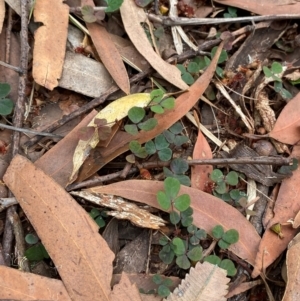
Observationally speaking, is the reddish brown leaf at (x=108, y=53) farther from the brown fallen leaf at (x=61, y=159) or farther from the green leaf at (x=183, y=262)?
the green leaf at (x=183, y=262)

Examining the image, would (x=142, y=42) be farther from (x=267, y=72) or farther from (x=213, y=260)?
(x=213, y=260)

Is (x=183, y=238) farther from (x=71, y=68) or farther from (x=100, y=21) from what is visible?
(x=100, y=21)

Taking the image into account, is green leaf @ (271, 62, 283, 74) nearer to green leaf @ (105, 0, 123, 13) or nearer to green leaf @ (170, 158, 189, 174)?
green leaf @ (170, 158, 189, 174)

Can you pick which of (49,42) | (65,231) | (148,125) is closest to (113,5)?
(49,42)

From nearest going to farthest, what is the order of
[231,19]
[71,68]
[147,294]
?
[147,294]
[71,68]
[231,19]

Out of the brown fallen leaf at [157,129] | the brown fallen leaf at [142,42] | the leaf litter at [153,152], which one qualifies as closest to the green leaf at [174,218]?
the leaf litter at [153,152]

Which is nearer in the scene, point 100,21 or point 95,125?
point 95,125

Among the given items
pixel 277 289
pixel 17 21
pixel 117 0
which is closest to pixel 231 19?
pixel 117 0
